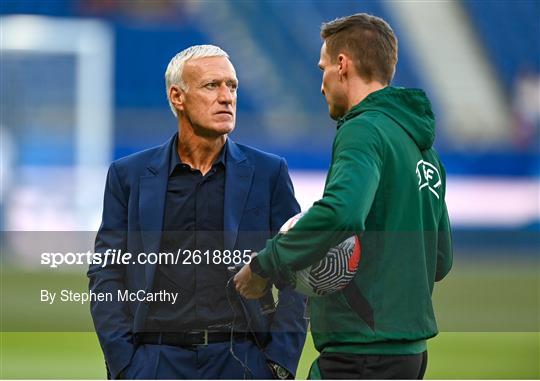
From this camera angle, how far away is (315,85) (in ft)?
22.7

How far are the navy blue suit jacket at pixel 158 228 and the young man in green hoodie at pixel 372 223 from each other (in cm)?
26

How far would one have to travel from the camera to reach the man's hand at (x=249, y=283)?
107 inches

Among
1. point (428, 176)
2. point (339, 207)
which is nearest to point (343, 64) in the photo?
point (428, 176)

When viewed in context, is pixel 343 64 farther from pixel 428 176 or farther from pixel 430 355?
pixel 430 355

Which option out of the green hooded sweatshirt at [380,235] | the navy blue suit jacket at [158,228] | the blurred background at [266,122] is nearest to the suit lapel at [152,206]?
the navy blue suit jacket at [158,228]

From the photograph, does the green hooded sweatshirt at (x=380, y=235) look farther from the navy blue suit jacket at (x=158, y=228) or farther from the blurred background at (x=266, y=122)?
the blurred background at (x=266, y=122)

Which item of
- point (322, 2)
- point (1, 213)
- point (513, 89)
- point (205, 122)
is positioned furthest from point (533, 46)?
point (205, 122)

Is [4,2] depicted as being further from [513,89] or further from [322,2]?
[513,89]

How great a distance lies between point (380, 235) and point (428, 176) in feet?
0.69

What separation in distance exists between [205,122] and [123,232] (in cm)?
41

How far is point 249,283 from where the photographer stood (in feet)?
8.99

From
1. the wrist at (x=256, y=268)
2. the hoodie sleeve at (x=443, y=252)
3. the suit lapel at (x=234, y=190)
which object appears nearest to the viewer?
the wrist at (x=256, y=268)

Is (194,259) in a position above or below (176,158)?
below

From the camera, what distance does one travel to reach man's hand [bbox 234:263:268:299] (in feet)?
8.96
